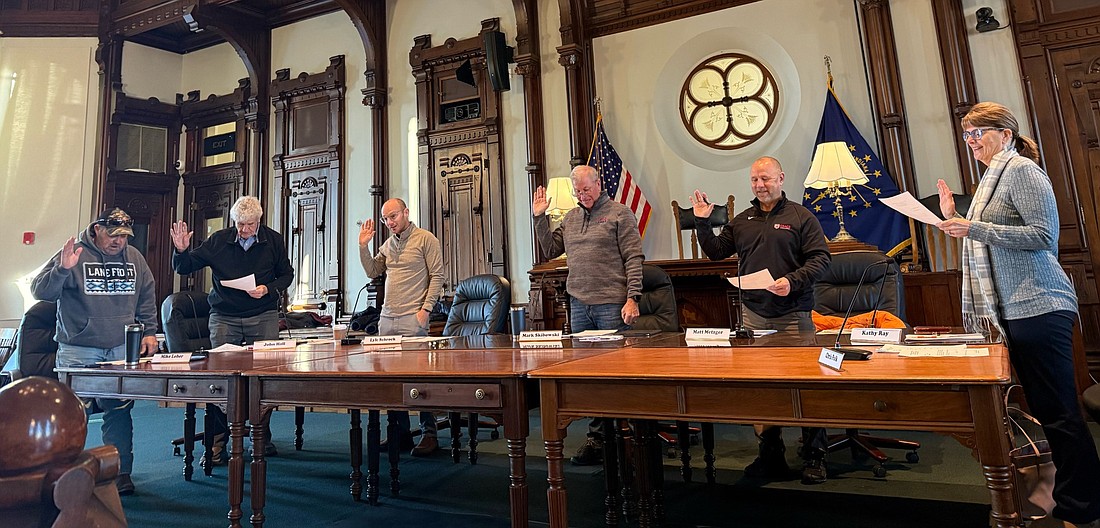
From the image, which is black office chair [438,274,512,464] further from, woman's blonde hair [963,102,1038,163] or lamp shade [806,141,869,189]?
lamp shade [806,141,869,189]

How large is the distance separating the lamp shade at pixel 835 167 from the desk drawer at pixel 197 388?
3974 millimetres

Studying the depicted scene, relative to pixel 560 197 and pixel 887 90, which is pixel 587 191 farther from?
pixel 887 90

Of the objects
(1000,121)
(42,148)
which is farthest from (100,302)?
(42,148)

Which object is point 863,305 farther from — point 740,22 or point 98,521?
point 740,22

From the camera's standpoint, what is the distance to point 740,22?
544 centimetres

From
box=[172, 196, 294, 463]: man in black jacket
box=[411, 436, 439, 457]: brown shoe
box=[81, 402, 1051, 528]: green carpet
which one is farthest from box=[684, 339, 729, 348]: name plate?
box=[172, 196, 294, 463]: man in black jacket

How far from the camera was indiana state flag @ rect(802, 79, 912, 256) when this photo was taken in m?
4.64

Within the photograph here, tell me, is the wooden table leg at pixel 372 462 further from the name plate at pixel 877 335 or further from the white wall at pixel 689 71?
the white wall at pixel 689 71

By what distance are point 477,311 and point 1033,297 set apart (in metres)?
2.55

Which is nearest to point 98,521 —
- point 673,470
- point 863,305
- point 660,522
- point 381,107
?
point 660,522

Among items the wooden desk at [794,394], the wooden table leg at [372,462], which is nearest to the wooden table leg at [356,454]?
the wooden table leg at [372,462]

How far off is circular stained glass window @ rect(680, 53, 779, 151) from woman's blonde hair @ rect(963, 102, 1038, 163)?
3385 millimetres

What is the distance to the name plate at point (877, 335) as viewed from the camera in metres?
1.70

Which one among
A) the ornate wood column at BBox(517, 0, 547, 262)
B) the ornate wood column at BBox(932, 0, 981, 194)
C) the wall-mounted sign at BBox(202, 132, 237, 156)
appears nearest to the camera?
the ornate wood column at BBox(932, 0, 981, 194)
